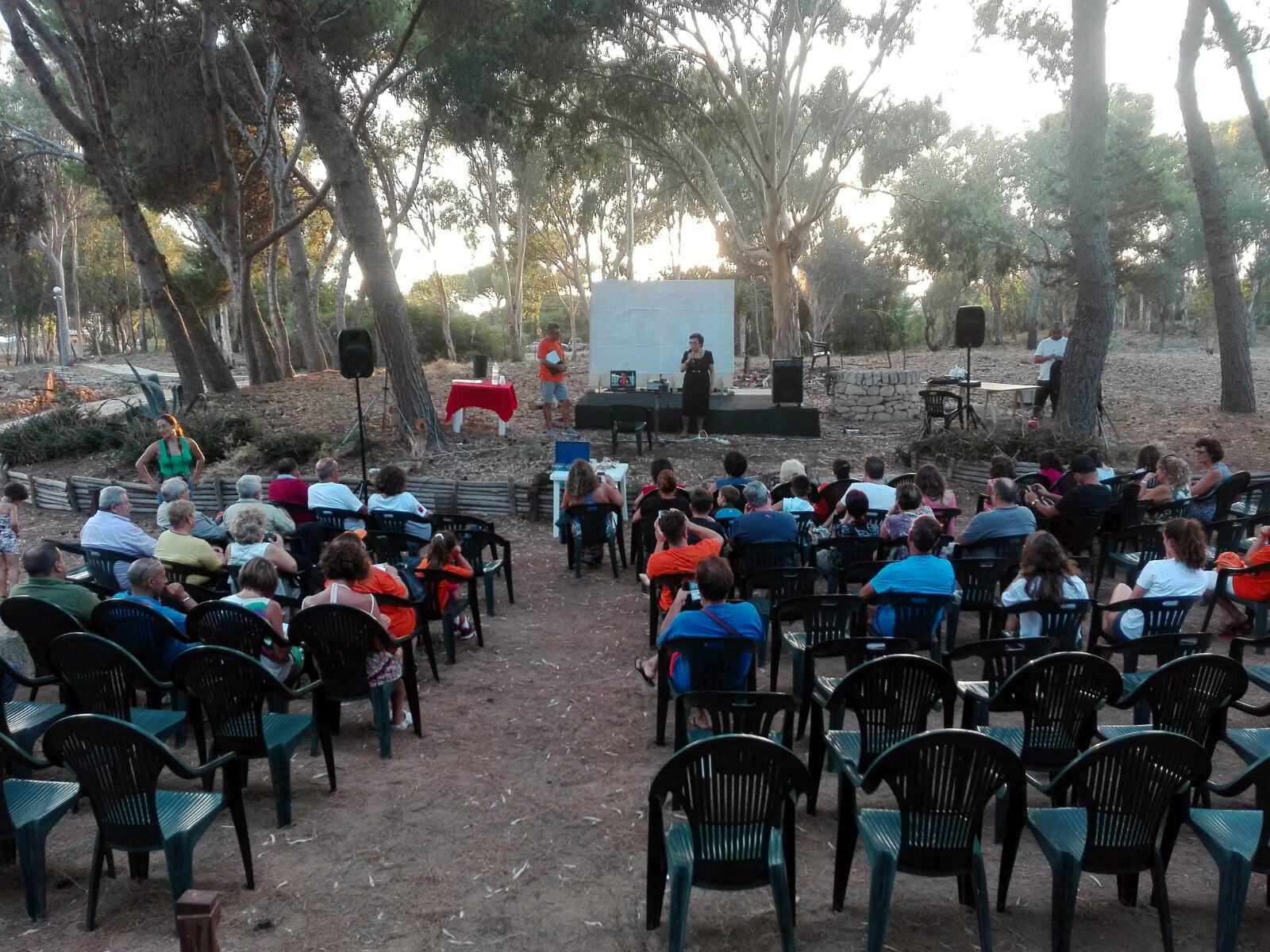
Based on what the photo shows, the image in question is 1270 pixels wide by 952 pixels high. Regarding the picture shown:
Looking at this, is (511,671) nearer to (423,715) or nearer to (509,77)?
(423,715)

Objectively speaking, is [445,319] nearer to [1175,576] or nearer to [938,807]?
[1175,576]

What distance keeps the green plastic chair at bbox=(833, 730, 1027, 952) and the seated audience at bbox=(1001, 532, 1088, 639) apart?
169 centimetres

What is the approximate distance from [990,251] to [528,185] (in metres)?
16.2

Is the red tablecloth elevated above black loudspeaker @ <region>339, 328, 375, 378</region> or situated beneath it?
situated beneath

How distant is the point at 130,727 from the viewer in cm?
295

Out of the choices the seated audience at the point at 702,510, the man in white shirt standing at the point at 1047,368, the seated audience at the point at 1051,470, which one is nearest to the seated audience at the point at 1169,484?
the seated audience at the point at 1051,470

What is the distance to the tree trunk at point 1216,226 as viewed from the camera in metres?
14.2

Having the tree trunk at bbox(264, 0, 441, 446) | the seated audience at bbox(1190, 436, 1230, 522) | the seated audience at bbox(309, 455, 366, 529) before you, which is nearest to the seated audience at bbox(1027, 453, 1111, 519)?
the seated audience at bbox(1190, 436, 1230, 522)

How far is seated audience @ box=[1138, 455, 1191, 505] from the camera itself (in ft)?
22.1

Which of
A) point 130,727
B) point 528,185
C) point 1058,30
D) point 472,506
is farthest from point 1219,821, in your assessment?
point 528,185

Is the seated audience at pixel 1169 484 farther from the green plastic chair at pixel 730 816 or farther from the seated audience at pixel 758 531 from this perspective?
the green plastic chair at pixel 730 816

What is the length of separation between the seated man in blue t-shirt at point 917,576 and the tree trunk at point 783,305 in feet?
53.7

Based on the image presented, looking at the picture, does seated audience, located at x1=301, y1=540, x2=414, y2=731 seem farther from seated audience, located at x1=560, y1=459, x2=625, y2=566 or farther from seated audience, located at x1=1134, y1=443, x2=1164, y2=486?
seated audience, located at x1=1134, y1=443, x2=1164, y2=486

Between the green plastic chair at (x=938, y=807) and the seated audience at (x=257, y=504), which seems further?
the seated audience at (x=257, y=504)
